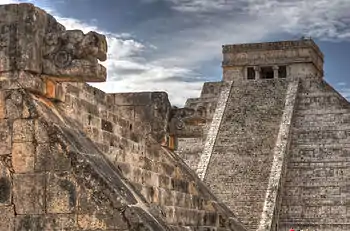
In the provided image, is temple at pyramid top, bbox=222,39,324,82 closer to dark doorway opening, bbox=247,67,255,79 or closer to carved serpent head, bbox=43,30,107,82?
dark doorway opening, bbox=247,67,255,79

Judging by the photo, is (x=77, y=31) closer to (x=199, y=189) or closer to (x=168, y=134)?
(x=168, y=134)

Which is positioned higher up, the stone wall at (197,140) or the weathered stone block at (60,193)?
the stone wall at (197,140)

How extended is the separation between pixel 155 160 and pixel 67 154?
3.79 m

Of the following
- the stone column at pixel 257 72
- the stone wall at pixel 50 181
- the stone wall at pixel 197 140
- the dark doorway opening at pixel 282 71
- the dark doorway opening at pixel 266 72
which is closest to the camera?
the stone wall at pixel 50 181

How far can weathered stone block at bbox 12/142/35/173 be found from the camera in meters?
7.03

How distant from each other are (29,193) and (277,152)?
83.3 feet

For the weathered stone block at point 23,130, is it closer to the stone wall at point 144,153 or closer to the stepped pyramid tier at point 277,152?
the stone wall at point 144,153

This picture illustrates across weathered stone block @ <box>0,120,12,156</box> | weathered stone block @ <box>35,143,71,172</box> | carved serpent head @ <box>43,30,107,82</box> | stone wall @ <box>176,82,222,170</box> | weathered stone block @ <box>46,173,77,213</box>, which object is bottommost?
weathered stone block @ <box>46,173,77,213</box>

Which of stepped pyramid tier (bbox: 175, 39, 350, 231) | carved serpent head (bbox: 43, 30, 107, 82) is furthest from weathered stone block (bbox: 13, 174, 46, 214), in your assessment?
stepped pyramid tier (bbox: 175, 39, 350, 231)

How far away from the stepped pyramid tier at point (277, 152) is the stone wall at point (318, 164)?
1.3 inches

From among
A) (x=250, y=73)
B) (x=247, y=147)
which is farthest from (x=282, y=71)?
(x=247, y=147)

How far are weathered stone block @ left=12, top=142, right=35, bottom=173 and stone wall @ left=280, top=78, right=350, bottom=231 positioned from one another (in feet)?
72.1

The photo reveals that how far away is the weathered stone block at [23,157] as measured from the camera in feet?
23.1

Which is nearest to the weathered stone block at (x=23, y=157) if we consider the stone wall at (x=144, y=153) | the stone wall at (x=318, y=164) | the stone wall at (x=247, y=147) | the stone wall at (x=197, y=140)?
the stone wall at (x=144, y=153)
